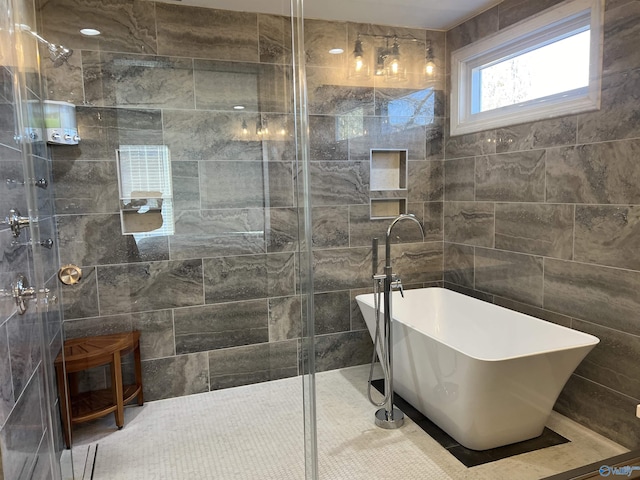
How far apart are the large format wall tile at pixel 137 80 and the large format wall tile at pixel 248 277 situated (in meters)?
1.07

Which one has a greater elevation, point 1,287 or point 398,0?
point 398,0

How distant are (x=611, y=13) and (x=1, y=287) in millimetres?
2946

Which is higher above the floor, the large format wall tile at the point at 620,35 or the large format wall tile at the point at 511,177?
the large format wall tile at the point at 620,35

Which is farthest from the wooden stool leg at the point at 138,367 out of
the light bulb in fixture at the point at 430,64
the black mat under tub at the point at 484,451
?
the light bulb in fixture at the point at 430,64

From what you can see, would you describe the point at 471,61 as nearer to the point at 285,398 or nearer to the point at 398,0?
the point at 398,0

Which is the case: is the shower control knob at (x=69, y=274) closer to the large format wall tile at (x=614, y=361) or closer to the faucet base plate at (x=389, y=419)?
the faucet base plate at (x=389, y=419)

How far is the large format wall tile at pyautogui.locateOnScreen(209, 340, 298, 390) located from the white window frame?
209cm

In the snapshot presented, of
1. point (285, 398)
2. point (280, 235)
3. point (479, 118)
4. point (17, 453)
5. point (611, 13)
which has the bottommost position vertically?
point (285, 398)

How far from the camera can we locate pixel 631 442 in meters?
2.29

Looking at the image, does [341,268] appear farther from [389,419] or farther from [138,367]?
[138,367]

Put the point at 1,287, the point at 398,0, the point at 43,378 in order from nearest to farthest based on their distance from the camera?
the point at 1,287 → the point at 43,378 → the point at 398,0

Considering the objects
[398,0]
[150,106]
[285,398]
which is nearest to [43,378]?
[285,398]

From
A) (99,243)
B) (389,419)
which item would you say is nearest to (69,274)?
(99,243)

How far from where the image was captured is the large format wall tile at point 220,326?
3.00m
